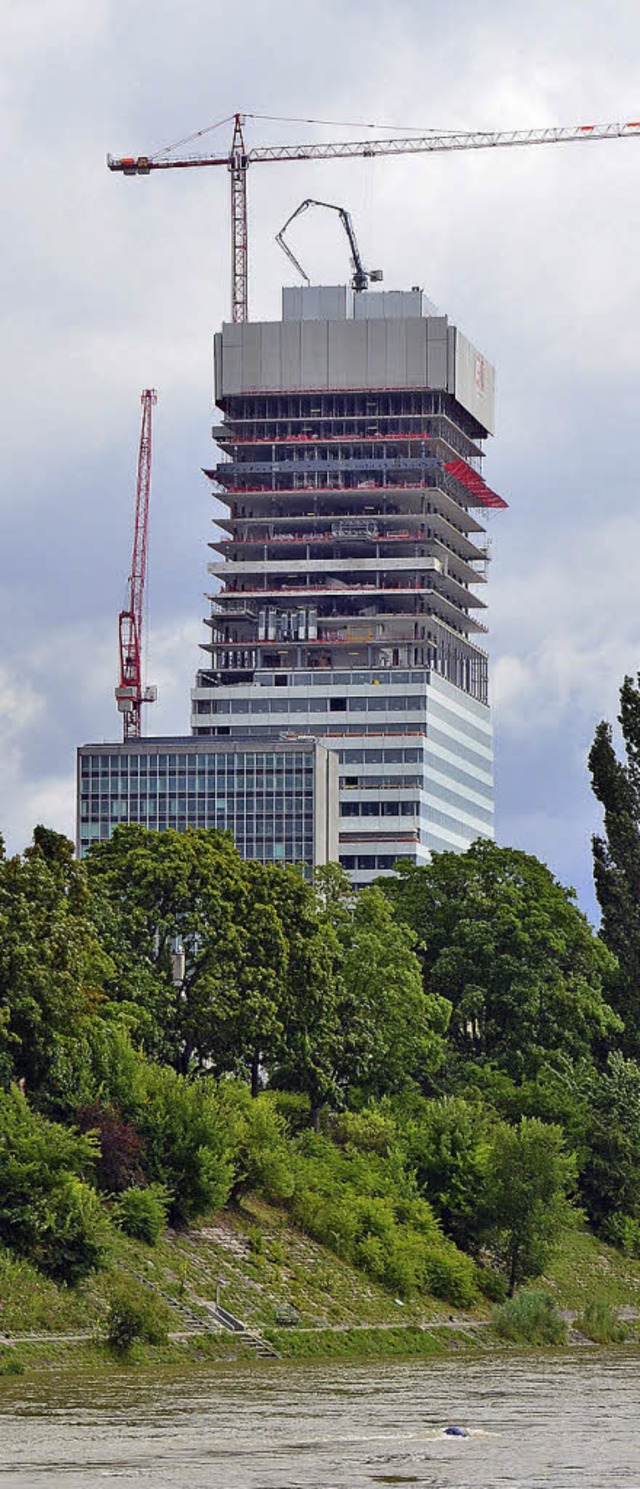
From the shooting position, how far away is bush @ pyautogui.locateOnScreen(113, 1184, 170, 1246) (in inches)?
3883

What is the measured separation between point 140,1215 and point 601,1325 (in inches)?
1153

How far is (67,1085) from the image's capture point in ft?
335

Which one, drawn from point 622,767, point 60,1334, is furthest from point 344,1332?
point 622,767

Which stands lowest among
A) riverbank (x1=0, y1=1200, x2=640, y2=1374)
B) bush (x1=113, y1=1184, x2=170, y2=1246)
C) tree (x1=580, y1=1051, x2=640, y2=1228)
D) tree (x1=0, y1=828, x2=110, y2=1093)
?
riverbank (x1=0, y1=1200, x2=640, y2=1374)

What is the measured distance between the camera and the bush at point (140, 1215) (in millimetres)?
98625

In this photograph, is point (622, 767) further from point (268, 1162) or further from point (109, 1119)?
point (109, 1119)

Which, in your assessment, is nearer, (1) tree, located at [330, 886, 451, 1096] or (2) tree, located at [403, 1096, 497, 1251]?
(2) tree, located at [403, 1096, 497, 1251]

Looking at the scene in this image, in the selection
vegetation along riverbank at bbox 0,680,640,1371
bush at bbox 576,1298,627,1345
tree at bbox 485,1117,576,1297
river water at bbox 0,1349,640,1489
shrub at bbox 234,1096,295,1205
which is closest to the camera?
river water at bbox 0,1349,640,1489

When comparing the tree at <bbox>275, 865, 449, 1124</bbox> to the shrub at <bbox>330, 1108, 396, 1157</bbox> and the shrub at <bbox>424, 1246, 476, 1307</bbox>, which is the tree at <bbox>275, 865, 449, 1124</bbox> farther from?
the shrub at <bbox>424, 1246, 476, 1307</bbox>

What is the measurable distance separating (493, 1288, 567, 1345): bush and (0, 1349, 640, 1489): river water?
818 inches

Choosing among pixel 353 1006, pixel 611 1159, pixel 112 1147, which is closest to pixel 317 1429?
pixel 112 1147

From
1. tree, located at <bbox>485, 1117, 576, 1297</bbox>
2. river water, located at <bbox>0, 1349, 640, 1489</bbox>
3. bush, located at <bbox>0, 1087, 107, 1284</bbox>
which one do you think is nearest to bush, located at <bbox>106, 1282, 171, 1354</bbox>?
A: river water, located at <bbox>0, 1349, 640, 1489</bbox>

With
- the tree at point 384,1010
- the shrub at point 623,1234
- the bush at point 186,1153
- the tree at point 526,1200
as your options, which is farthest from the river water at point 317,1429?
the shrub at point 623,1234

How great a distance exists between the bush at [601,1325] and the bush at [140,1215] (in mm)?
26960
